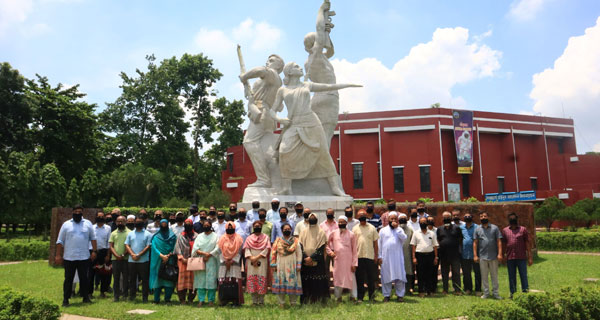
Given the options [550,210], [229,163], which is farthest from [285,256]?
[229,163]

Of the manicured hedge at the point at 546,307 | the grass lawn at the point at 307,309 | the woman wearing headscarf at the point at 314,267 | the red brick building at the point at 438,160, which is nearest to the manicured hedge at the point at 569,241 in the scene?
the grass lawn at the point at 307,309

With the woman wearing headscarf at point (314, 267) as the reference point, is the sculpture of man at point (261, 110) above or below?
above

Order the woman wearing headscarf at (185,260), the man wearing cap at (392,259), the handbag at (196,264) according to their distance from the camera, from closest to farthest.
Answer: the handbag at (196,264) → the woman wearing headscarf at (185,260) → the man wearing cap at (392,259)

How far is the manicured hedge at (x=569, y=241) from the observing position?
13.2 meters

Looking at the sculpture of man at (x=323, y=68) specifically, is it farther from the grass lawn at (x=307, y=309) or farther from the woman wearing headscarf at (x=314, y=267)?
the grass lawn at (x=307, y=309)

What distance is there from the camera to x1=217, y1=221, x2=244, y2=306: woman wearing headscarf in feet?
17.9

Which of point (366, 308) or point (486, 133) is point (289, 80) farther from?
point (486, 133)

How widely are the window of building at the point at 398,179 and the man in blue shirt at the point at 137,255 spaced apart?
22948 millimetres

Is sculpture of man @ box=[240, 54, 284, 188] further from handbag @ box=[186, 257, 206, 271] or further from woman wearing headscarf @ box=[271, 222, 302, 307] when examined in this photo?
woman wearing headscarf @ box=[271, 222, 302, 307]

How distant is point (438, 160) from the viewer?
2669cm

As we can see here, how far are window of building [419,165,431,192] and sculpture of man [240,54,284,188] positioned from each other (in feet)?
66.7

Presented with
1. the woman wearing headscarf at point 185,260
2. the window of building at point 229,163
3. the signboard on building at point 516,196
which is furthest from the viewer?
the window of building at point 229,163

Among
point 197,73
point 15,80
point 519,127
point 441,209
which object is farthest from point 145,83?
point 519,127

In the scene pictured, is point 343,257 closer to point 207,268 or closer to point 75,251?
point 207,268
